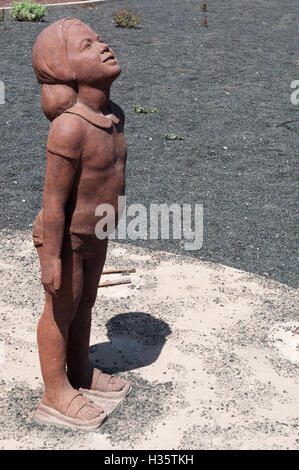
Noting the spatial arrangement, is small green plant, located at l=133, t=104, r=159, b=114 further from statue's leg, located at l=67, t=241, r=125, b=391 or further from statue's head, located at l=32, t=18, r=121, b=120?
statue's head, located at l=32, t=18, r=121, b=120

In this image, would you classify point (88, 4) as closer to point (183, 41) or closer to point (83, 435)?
point (183, 41)

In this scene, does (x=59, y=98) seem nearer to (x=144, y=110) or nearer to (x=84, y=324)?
(x=84, y=324)

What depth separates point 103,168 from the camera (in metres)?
3.88

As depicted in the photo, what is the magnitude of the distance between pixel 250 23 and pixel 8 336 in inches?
462

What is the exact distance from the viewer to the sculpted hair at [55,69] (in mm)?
3748

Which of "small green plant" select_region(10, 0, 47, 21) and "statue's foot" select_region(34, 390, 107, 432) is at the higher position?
"statue's foot" select_region(34, 390, 107, 432)

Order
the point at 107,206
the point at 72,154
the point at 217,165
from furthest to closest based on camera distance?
the point at 217,165, the point at 107,206, the point at 72,154

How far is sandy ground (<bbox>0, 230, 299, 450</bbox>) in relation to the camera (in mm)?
4262

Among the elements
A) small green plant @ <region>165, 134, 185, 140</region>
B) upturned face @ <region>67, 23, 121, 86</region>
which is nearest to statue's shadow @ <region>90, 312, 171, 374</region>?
upturned face @ <region>67, 23, 121, 86</region>

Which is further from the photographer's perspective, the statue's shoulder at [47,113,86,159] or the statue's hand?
the statue's hand

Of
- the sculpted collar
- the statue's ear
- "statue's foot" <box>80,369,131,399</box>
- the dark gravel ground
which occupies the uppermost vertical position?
the statue's ear

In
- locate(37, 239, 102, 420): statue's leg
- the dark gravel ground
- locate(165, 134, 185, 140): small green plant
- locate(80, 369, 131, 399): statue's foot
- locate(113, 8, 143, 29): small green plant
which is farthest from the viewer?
locate(113, 8, 143, 29): small green plant

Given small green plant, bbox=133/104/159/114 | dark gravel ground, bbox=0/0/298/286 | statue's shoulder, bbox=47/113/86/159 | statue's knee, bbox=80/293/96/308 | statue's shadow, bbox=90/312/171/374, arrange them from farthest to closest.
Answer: small green plant, bbox=133/104/159/114 < dark gravel ground, bbox=0/0/298/286 < statue's shadow, bbox=90/312/171/374 < statue's knee, bbox=80/293/96/308 < statue's shoulder, bbox=47/113/86/159

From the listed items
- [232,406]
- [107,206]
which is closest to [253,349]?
[232,406]
